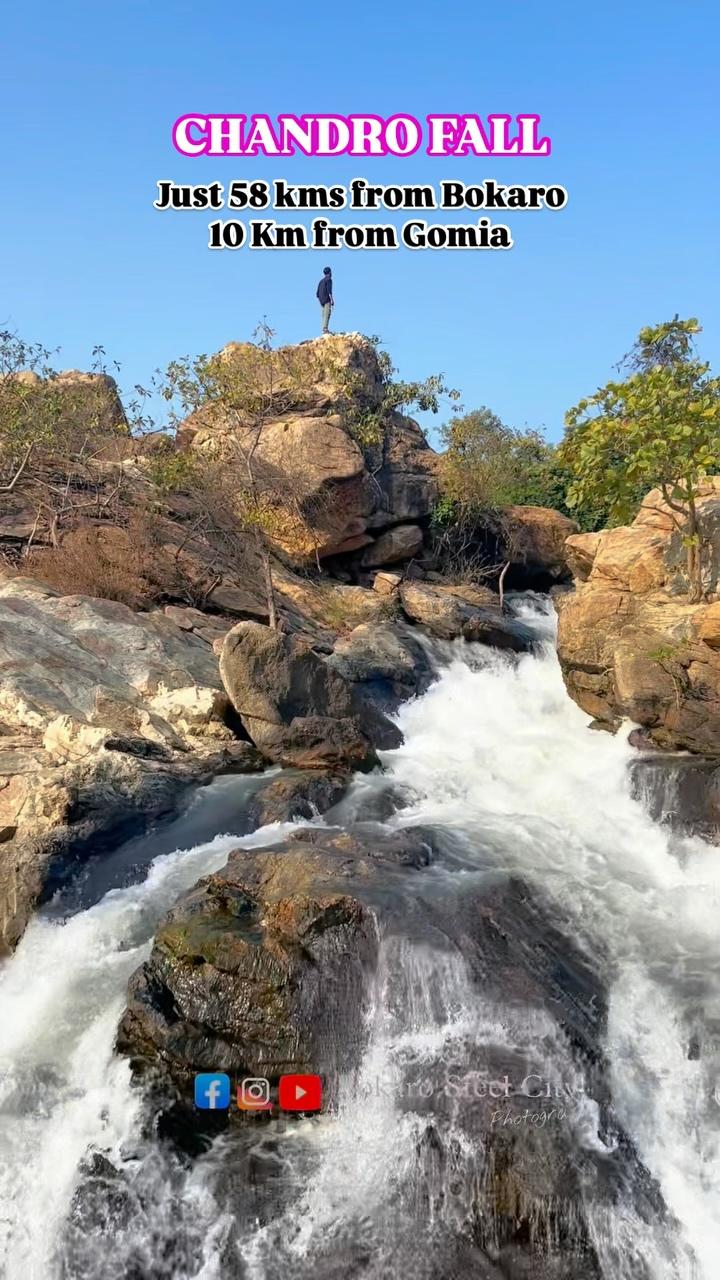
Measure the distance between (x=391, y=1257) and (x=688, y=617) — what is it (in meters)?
9.86

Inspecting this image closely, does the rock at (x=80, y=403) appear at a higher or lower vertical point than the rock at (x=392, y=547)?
higher

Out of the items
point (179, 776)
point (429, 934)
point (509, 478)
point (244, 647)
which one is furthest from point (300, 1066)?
point (509, 478)

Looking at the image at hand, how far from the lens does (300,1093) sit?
6.57m

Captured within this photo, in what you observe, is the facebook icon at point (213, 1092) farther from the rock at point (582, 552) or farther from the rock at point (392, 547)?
the rock at point (392, 547)

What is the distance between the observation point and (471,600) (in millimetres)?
23047

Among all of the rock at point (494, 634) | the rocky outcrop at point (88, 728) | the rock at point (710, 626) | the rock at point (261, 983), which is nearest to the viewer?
the rock at point (261, 983)

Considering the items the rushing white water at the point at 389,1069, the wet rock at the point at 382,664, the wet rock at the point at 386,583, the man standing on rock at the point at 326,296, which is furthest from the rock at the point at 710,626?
the man standing on rock at the point at 326,296

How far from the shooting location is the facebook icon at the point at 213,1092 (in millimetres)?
6594

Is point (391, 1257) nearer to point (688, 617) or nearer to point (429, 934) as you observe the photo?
point (429, 934)

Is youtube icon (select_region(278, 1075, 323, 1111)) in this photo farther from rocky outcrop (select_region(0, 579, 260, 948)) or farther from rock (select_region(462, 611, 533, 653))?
rock (select_region(462, 611, 533, 653))

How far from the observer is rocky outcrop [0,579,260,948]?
9727 millimetres

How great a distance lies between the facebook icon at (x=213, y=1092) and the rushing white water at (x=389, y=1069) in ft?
1.28

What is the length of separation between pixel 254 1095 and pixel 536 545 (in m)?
21.7

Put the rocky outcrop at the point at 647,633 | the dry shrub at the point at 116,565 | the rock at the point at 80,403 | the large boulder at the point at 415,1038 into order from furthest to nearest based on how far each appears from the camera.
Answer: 1. the rock at the point at 80,403
2. the dry shrub at the point at 116,565
3. the rocky outcrop at the point at 647,633
4. the large boulder at the point at 415,1038
